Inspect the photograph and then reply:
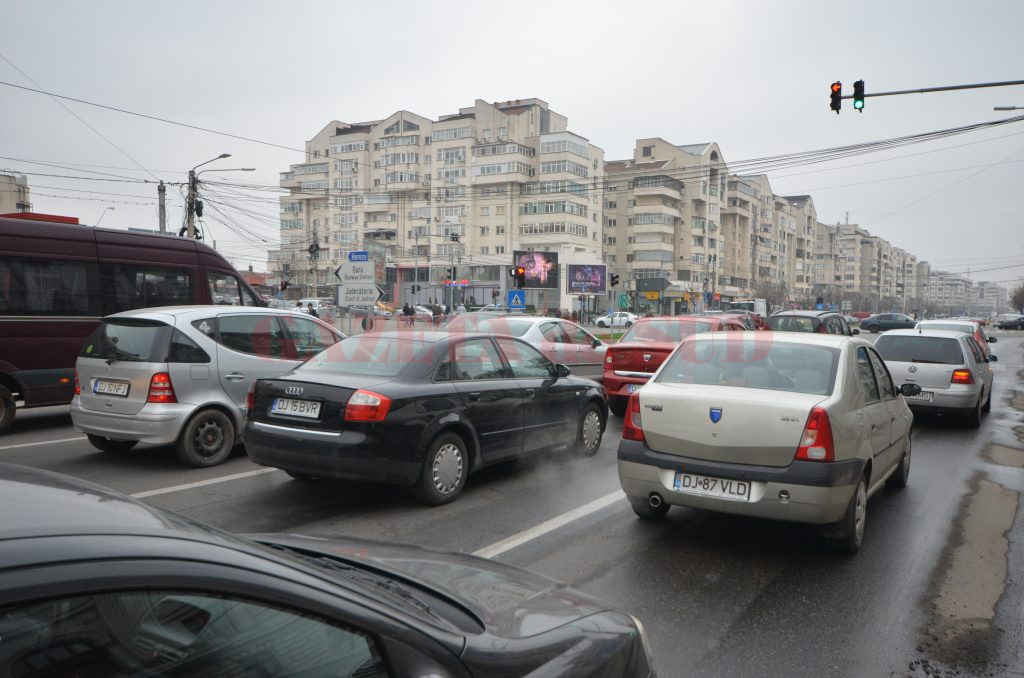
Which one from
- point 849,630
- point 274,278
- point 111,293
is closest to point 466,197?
point 274,278

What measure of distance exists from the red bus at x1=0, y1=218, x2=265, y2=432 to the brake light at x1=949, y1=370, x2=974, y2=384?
39.7 feet

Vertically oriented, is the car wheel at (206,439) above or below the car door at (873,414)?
below

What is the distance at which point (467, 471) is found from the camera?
6.37m

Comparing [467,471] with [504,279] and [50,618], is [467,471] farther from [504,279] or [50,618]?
[504,279]

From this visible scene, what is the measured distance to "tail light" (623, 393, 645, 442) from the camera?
5.37 meters

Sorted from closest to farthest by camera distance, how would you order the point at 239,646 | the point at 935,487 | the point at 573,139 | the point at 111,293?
the point at 239,646
the point at 935,487
the point at 111,293
the point at 573,139

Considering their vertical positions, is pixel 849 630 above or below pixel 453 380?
below

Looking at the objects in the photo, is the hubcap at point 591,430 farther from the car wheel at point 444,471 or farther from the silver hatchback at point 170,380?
the silver hatchback at point 170,380

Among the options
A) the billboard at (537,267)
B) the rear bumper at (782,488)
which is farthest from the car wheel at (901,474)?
the billboard at (537,267)

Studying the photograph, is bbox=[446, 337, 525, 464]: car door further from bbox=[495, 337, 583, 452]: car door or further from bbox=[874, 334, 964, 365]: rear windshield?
bbox=[874, 334, 964, 365]: rear windshield

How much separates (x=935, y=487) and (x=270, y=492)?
646 cm

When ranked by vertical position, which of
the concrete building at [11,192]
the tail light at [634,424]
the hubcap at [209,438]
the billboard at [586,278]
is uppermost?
the concrete building at [11,192]

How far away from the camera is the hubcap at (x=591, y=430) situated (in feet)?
27.3

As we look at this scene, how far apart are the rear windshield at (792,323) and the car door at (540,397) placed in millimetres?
11111
